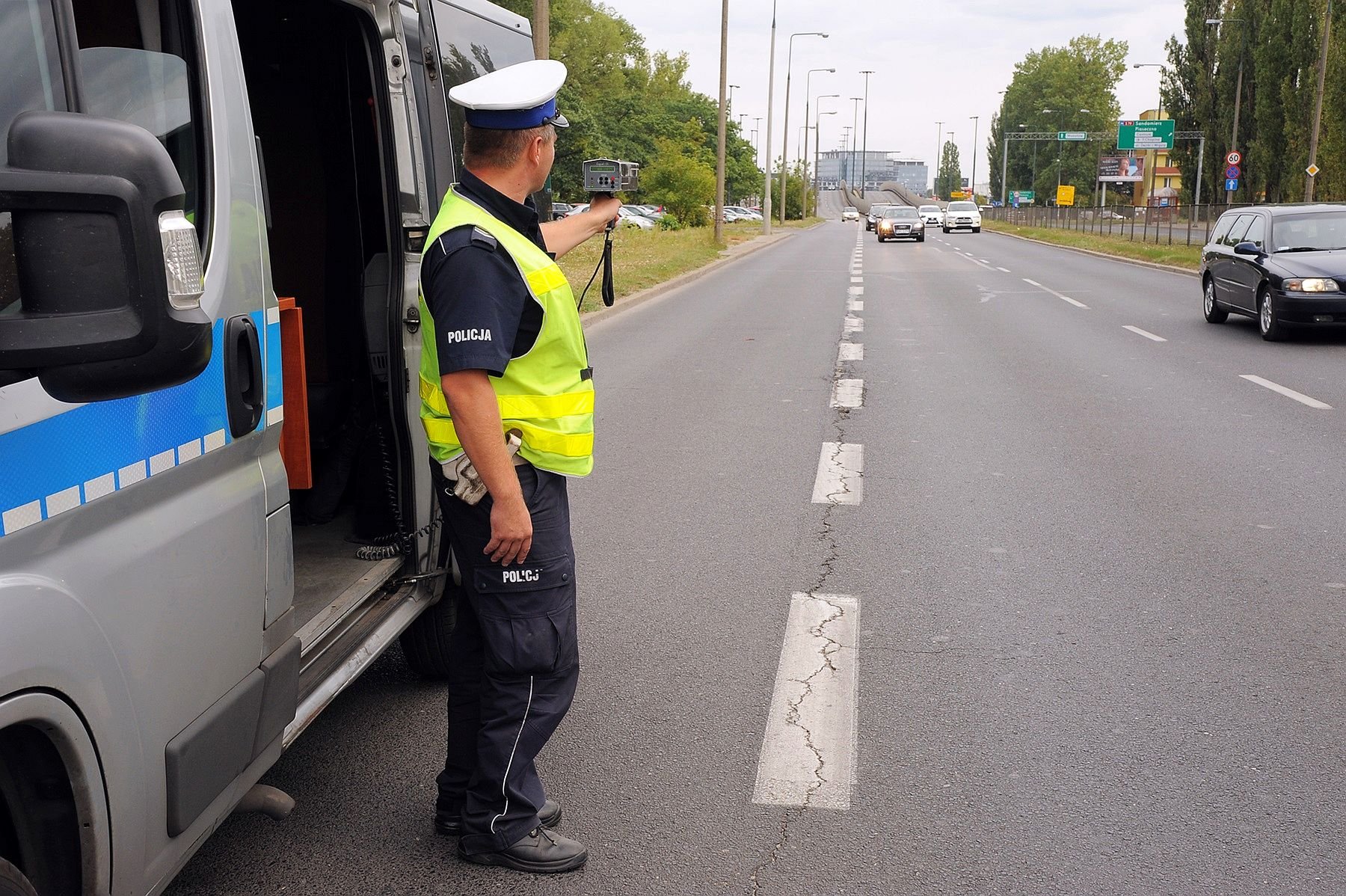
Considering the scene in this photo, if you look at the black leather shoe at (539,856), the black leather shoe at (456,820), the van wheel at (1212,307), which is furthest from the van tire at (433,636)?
the van wheel at (1212,307)

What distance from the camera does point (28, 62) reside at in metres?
1.88

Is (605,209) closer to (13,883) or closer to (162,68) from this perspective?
(162,68)

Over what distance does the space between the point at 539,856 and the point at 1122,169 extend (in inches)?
4071

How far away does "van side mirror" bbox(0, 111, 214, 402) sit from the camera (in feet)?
5.08

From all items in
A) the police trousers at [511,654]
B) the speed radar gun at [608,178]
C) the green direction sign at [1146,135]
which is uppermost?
the green direction sign at [1146,135]

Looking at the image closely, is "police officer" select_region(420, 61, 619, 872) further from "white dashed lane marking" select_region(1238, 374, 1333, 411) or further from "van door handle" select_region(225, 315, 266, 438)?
"white dashed lane marking" select_region(1238, 374, 1333, 411)

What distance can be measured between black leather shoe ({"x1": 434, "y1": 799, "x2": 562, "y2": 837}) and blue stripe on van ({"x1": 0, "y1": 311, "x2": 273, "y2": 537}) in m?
1.29

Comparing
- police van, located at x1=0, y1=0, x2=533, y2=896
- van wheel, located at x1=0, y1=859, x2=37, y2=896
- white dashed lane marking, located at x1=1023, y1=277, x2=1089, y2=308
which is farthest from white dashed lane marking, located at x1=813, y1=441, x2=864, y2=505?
white dashed lane marking, located at x1=1023, y1=277, x2=1089, y2=308

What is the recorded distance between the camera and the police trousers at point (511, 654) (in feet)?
9.62

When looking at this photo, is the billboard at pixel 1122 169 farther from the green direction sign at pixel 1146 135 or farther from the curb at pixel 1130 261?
the curb at pixel 1130 261

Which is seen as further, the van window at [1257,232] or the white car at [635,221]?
the white car at [635,221]

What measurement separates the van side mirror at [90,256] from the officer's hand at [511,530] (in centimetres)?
110

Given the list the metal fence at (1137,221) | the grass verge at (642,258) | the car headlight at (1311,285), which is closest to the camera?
the car headlight at (1311,285)

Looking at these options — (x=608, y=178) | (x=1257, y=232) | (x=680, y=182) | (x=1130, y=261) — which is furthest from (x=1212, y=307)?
(x=680, y=182)
